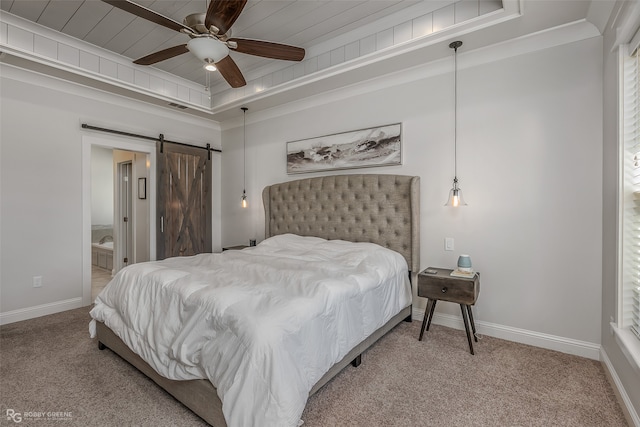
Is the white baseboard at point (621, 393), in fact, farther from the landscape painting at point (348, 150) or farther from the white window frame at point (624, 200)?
the landscape painting at point (348, 150)

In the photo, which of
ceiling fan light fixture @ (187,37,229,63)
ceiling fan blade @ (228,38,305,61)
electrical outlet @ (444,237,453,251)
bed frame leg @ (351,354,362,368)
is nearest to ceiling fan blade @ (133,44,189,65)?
ceiling fan light fixture @ (187,37,229,63)

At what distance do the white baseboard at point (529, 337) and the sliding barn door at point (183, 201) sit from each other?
368 centimetres

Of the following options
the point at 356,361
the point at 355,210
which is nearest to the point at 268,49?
the point at 355,210

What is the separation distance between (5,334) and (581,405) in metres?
4.67

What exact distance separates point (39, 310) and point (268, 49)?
12.2 feet

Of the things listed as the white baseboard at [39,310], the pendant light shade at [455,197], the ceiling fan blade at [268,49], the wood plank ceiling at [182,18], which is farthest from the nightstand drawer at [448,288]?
the white baseboard at [39,310]

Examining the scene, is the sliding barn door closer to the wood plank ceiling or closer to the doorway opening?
the doorway opening

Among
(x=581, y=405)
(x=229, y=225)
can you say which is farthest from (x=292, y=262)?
(x=229, y=225)

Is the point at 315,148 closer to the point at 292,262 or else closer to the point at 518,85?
the point at 292,262

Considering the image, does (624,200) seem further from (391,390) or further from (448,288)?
(391,390)

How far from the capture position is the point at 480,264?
115 inches

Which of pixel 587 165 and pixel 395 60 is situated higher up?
pixel 395 60

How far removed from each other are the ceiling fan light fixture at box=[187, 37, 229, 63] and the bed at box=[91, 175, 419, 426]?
1609 mm

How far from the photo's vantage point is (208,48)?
224 cm
